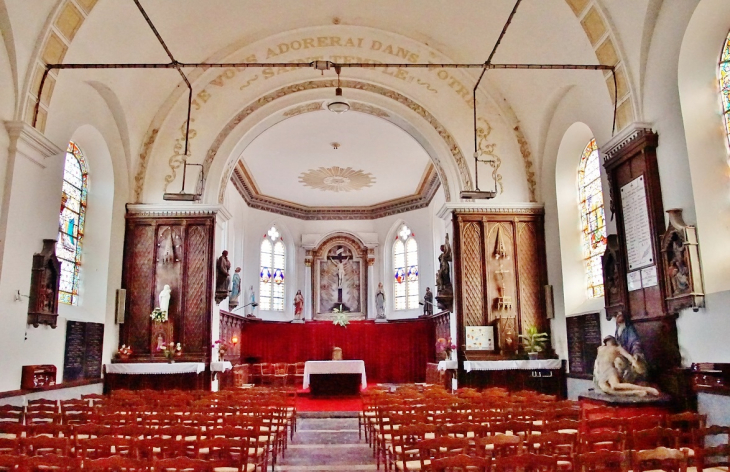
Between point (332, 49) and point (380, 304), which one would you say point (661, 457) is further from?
point (380, 304)

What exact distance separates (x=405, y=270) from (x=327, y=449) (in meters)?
13.8

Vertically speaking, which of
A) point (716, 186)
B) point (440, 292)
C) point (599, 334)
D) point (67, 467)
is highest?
point (716, 186)

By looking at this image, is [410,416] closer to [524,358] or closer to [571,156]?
[524,358]

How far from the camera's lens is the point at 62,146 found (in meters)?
10.4

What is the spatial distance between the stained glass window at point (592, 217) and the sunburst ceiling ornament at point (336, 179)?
27.2ft

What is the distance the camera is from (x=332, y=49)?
13.1 metres

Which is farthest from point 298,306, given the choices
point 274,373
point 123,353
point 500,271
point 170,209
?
point 500,271

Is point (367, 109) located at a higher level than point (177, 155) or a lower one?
higher

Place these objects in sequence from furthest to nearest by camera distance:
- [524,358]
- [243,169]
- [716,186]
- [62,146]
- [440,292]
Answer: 1. [243,169]
2. [440,292]
3. [524,358]
4. [62,146]
5. [716,186]

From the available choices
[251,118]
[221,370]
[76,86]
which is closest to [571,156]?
[251,118]

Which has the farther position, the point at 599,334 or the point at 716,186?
the point at 599,334

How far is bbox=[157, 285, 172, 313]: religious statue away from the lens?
496 inches

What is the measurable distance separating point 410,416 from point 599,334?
6.76 meters

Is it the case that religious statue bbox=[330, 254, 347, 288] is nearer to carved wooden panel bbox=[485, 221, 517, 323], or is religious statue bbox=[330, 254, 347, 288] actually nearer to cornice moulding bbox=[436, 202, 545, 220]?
cornice moulding bbox=[436, 202, 545, 220]
